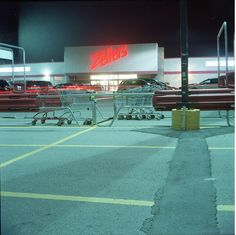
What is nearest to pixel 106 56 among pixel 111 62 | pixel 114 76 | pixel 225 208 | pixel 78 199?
pixel 111 62

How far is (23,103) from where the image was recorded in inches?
547

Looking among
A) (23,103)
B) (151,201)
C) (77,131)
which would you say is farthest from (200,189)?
(23,103)

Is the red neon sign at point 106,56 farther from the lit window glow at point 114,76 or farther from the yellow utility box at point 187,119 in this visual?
the yellow utility box at point 187,119

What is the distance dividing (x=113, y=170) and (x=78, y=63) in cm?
4010

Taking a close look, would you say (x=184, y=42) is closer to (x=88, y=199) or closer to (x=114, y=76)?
(x=88, y=199)

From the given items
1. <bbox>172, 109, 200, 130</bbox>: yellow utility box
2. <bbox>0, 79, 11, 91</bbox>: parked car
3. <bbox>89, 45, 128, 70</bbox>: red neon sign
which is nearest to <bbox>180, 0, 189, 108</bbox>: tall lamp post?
<bbox>172, 109, 200, 130</bbox>: yellow utility box

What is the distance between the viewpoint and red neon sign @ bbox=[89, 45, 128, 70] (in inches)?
1752

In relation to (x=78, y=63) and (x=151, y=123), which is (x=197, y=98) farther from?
(x=78, y=63)

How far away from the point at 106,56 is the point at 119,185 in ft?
133

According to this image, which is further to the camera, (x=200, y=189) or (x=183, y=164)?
(x=183, y=164)

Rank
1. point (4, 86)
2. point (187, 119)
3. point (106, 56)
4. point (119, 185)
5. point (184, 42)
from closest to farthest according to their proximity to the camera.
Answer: point (119, 185), point (187, 119), point (184, 42), point (4, 86), point (106, 56)

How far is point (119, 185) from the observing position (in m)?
5.29

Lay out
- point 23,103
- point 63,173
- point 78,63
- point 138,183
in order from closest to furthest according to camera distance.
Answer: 1. point 138,183
2. point 63,173
3. point 23,103
4. point 78,63

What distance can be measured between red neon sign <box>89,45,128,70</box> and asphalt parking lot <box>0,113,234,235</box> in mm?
35699
